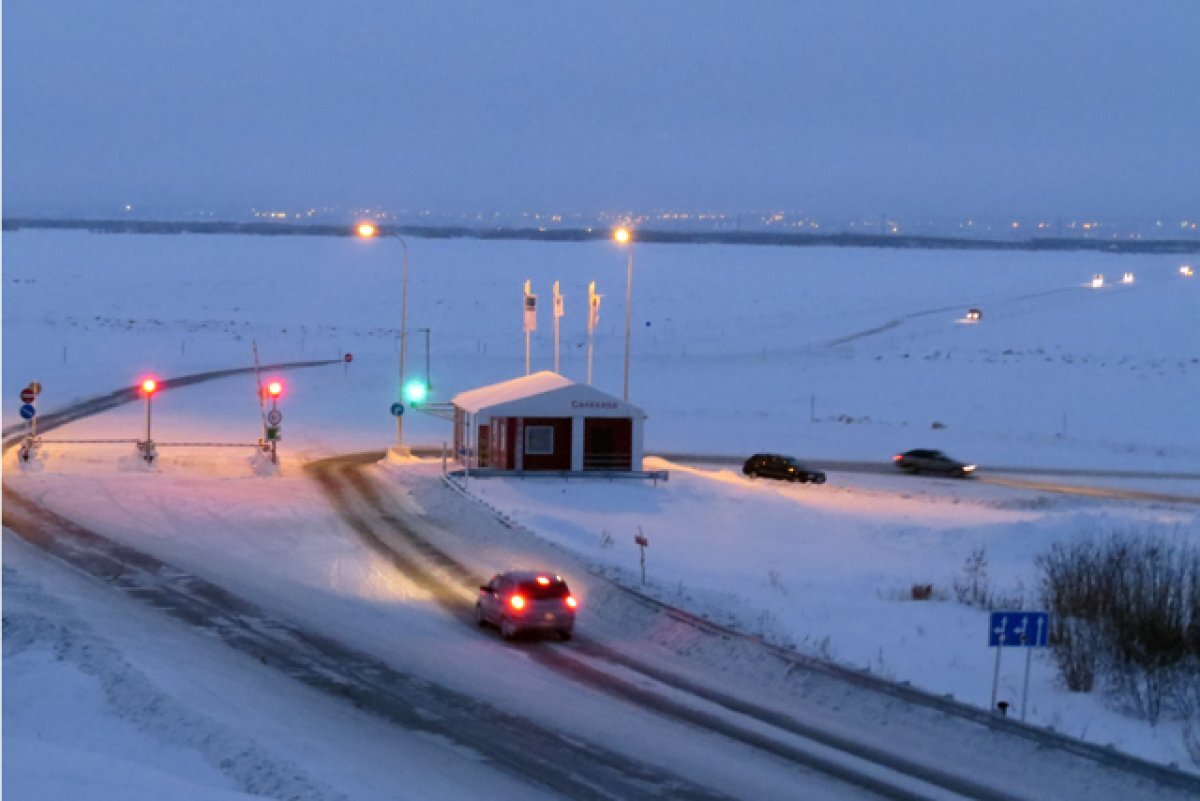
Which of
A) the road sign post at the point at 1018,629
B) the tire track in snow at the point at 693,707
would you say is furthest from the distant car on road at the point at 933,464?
the road sign post at the point at 1018,629

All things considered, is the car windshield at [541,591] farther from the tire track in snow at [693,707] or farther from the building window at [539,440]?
the building window at [539,440]

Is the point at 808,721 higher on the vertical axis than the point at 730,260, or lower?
lower

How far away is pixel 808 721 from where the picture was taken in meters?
18.6

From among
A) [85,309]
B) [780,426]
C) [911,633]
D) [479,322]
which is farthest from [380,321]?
[911,633]

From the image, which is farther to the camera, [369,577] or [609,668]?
[369,577]

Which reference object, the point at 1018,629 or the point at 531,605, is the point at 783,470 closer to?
the point at 531,605

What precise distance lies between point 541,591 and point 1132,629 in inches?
352

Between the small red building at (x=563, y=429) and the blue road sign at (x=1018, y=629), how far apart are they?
79.2 ft

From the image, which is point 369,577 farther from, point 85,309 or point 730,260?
point 730,260

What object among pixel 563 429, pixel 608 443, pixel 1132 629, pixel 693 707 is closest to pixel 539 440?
pixel 563 429

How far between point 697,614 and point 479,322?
260 feet

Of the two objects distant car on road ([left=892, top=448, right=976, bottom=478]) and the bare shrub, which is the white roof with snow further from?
the bare shrub

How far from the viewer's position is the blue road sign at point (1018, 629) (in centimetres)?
1795

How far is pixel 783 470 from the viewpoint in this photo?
152 ft
